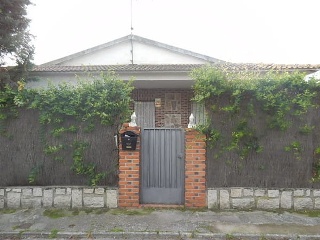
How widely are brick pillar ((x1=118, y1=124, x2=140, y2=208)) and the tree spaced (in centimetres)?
420

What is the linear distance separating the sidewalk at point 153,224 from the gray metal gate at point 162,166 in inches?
12.9

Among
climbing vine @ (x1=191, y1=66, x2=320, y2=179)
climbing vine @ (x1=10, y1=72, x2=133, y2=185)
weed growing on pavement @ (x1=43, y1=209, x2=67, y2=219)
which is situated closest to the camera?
weed growing on pavement @ (x1=43, y1=209, x2=67, y2=219)

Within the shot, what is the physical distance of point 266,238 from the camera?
150 inches

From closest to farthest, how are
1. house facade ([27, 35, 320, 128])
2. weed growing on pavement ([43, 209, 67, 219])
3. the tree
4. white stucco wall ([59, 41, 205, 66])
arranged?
weed growing on pavement ([43, 209, 67, 219]) → the tree → house facade ([27, 35, 320, 128]) → white stucco wall ([59, 41, 205, 66])

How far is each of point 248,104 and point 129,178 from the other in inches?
108

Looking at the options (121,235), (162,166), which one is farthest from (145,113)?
(121,235)

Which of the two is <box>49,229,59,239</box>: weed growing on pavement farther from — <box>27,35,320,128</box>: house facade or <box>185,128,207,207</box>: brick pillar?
<box>27,35,320,128</box>: house facade

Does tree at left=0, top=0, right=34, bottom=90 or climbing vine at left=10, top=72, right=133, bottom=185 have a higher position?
tree at left=0, top=0, right=34, bottom=90

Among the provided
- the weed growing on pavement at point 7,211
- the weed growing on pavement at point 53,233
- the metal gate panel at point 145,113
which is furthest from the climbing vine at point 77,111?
the metal gate panel at point 145,113

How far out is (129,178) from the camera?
4.92 m

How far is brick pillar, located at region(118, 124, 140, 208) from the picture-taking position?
4.91 m

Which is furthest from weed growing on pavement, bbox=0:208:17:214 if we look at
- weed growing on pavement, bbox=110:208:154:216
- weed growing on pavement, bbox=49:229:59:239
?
weed growing on pavement, bbox=110:208:154:216

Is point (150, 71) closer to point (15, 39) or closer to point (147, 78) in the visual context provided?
point (147, 78)

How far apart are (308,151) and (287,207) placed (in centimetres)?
117
